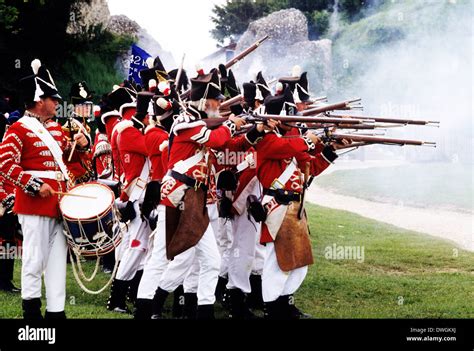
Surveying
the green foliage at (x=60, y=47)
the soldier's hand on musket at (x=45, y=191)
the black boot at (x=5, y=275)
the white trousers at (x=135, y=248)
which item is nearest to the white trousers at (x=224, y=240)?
the white trousers at (x=135, y=248)

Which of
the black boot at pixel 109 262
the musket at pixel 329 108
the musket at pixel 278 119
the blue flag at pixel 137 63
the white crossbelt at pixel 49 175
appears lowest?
the black boot at pixel 109 262

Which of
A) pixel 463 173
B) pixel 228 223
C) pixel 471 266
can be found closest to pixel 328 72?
pixel 463 173

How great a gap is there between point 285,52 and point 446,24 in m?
5.77

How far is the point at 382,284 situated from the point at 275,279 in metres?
2.55

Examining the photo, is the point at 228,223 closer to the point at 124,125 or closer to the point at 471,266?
the point at 124,125

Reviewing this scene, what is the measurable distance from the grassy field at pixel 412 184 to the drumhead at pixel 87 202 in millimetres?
11210

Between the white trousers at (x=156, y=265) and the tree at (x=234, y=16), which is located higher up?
the tree at (x=234, y=16)

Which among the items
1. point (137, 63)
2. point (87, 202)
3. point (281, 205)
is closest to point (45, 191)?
point (87, 202)

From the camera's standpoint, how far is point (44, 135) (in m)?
6.62

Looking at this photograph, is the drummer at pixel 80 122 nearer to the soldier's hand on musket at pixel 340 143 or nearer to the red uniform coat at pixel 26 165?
the red uniform coat at pixel 26 165

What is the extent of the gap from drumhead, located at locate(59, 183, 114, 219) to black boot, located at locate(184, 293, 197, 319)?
1338 mm

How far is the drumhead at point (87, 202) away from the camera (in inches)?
256

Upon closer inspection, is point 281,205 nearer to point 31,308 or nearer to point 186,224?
point 186,224

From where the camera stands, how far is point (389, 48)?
81.9 feet
